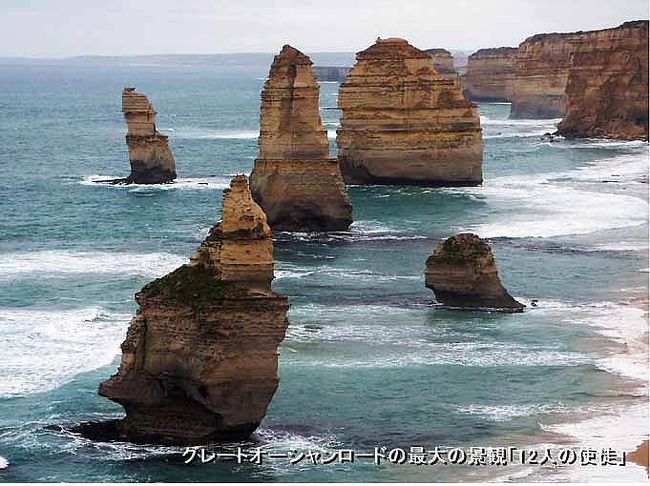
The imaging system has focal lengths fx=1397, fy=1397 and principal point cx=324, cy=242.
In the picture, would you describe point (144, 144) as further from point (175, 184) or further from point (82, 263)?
point (82, 263)

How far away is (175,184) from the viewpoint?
7781 centimetres

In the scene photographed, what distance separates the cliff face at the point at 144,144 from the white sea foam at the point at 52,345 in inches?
1250

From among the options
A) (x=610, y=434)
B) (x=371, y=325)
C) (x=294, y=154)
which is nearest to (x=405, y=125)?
(x=294, y=154)

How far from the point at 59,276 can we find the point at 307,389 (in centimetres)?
1739

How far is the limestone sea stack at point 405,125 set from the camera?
7369 centimetres

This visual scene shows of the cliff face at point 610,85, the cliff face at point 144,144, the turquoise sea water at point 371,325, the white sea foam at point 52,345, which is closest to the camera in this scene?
the turquoise sea water at point 371,325

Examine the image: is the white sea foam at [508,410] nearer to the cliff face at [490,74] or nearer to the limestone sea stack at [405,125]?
the limestone sea stack at [405,125]

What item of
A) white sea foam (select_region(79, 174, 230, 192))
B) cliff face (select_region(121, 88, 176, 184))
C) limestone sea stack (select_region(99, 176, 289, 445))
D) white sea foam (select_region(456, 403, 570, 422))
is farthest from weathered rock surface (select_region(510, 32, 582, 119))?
limestone sea stack (select_region(99, 176, 289, 445))

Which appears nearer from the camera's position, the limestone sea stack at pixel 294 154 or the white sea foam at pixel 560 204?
the limestone sea stack at pixel 294 154

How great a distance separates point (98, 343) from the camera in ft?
120

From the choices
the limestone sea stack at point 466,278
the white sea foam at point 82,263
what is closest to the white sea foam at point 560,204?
the white sea foam at point 82,263

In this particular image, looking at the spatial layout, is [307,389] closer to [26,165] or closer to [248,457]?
[248,457]

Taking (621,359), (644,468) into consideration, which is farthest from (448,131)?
(644,468)

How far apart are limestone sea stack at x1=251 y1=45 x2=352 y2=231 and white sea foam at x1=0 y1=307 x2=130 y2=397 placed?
16.9m
